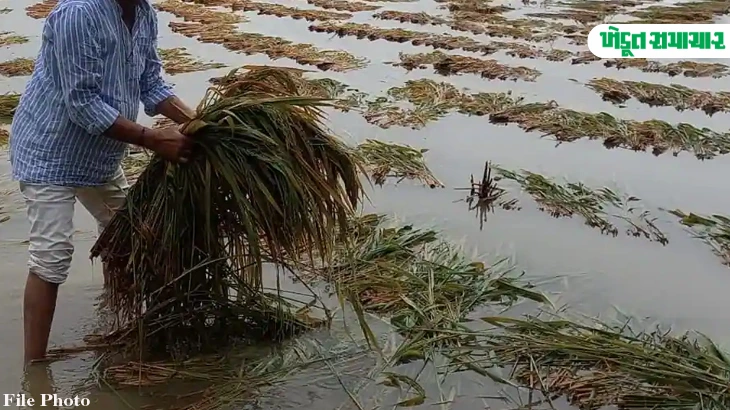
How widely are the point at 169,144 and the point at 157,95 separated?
439mm

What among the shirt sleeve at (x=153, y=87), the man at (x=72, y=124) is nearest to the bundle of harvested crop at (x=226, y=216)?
the man at (x=72, y=124)

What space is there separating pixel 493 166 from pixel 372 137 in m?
1.12

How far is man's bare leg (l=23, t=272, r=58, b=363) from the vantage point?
2.66m

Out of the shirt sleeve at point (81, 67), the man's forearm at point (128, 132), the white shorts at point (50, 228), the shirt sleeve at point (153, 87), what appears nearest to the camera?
the shirt sleeve at point (81, 67)

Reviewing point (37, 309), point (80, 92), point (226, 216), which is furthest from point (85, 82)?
point (37, 309)

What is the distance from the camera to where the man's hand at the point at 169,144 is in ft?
8.25

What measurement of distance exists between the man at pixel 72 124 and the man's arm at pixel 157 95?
0.03 metres

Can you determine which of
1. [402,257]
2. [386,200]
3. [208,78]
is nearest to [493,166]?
[386,200]

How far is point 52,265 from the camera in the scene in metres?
2.63

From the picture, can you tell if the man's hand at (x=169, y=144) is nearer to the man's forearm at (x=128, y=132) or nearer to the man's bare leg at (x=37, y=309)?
the man's forearm at (x=128, y=132)

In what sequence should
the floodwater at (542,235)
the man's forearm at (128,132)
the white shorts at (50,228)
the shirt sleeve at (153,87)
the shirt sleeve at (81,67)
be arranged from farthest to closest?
the floodwater at (542,235)
the shirt sleeve at (153,87)
the white shorts at (50,228)
the man's forearm at (128,132)
the shirt sleeve at (81,67)

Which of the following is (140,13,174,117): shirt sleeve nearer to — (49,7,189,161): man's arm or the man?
the man

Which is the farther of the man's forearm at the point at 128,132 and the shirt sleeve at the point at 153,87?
the shirt sleeve at the point at 153,87

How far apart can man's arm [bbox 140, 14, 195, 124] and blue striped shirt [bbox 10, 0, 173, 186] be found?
2cm
